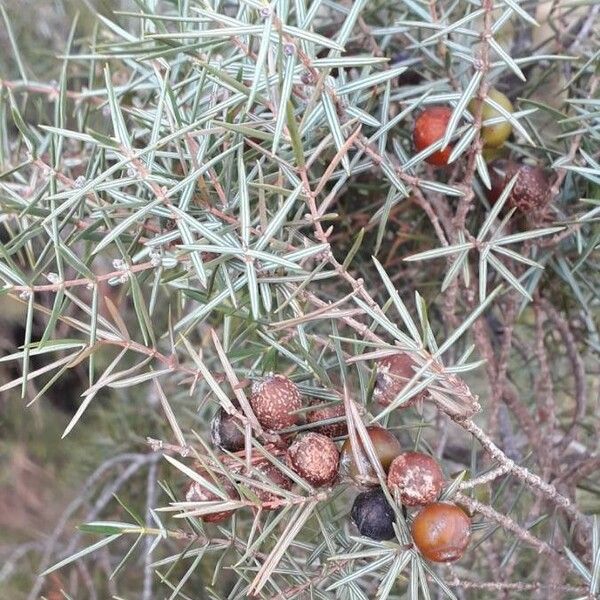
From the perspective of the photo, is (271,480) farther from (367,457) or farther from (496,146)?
Result: (496,146)

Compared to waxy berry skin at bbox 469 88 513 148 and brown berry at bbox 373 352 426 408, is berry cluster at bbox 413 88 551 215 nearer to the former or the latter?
waxy berry skin at bbox 469 88 513 148

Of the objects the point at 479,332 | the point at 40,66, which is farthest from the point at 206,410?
the point at 40,66

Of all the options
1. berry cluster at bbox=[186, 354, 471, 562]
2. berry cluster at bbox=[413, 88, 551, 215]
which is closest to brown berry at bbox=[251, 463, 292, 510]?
berry cluster at bbox=[186, 354, 471, 562]

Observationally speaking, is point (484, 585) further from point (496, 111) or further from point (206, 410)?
point (206, 410)

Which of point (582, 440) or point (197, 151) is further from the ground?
point (197, 151)

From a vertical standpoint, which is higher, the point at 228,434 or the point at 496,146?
the point at 496,146

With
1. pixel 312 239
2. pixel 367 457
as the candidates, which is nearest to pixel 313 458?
pixel 367 457
